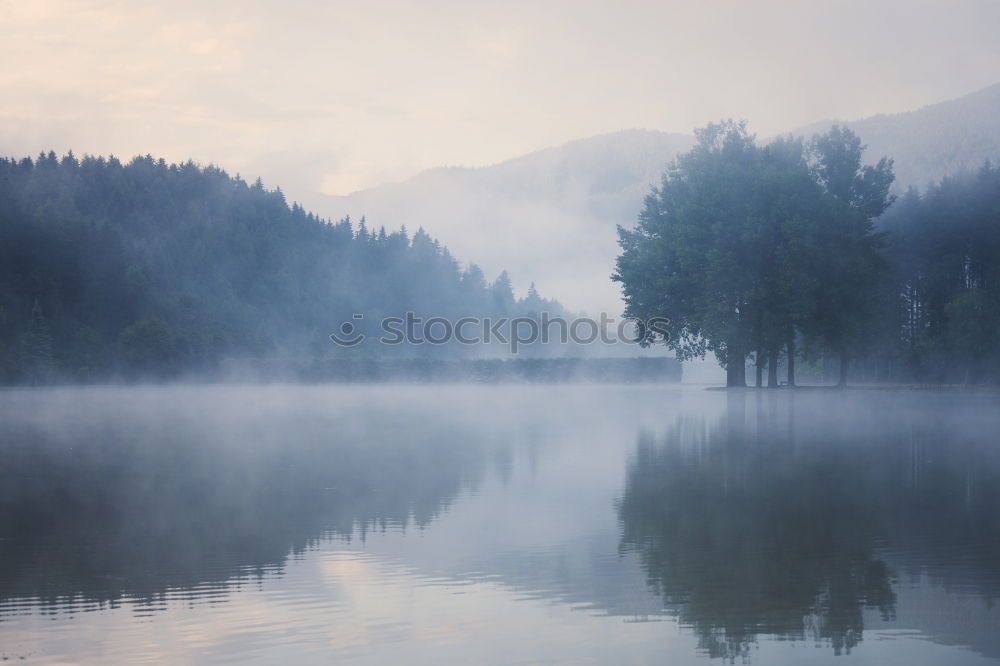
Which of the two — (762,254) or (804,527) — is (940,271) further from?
(804,527)

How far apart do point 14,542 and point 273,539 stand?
300 cm

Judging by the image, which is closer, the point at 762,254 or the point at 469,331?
the point at 762,254

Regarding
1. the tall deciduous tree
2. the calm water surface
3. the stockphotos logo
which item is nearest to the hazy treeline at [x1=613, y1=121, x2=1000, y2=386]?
the tall deciduous tree

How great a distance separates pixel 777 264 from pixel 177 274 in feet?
370

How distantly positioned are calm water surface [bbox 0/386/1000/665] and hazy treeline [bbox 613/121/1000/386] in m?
37.4

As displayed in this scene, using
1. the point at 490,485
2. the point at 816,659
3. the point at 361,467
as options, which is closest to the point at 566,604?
the point at 816,659

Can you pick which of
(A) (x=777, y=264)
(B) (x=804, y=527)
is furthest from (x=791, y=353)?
(B) (x=804, y=527)

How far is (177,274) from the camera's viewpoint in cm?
15912

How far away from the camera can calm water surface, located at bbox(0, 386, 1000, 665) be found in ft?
28.2

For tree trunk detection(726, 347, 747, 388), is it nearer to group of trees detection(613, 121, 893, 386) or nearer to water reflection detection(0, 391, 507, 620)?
group of trees detection(613, 121, 893, 386)

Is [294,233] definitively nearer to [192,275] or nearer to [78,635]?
[192,275]

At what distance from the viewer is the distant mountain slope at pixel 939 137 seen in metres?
163

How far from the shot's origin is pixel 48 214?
11375cm

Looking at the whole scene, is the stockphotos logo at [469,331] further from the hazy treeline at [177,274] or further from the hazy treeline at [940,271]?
the hazy treeline at [940,271]
